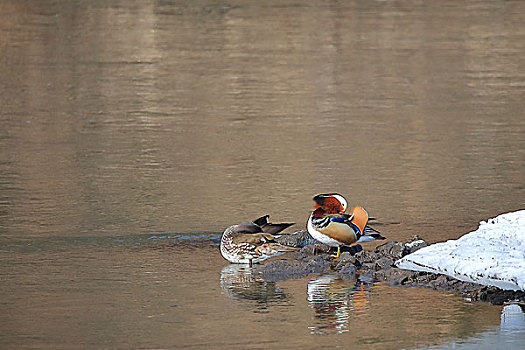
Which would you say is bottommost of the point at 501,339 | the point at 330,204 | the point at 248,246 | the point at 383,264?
the point at 501,339

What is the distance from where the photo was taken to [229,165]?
525 inches

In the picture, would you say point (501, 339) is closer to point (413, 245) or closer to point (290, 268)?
point (413, 245)

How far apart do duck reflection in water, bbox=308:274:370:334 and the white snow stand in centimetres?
43

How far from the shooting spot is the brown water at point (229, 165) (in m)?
7.37

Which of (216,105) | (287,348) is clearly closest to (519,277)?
(287,348)

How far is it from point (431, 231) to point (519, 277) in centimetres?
251

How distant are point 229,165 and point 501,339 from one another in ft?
22.6

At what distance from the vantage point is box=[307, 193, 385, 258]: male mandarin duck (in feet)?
28.5

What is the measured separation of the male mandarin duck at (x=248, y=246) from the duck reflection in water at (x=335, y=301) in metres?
0.43

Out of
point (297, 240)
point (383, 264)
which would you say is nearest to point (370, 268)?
point (383, 264)

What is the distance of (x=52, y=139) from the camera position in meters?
15.2

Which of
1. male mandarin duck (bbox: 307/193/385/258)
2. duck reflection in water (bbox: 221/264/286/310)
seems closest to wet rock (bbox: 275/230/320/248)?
male mandarin duck (bbox: 307/193/385/258)

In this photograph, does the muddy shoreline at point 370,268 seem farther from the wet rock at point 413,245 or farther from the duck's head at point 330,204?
the duck's head at point 330,204

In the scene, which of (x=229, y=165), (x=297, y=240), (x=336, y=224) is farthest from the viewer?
(x=229, y=165)
